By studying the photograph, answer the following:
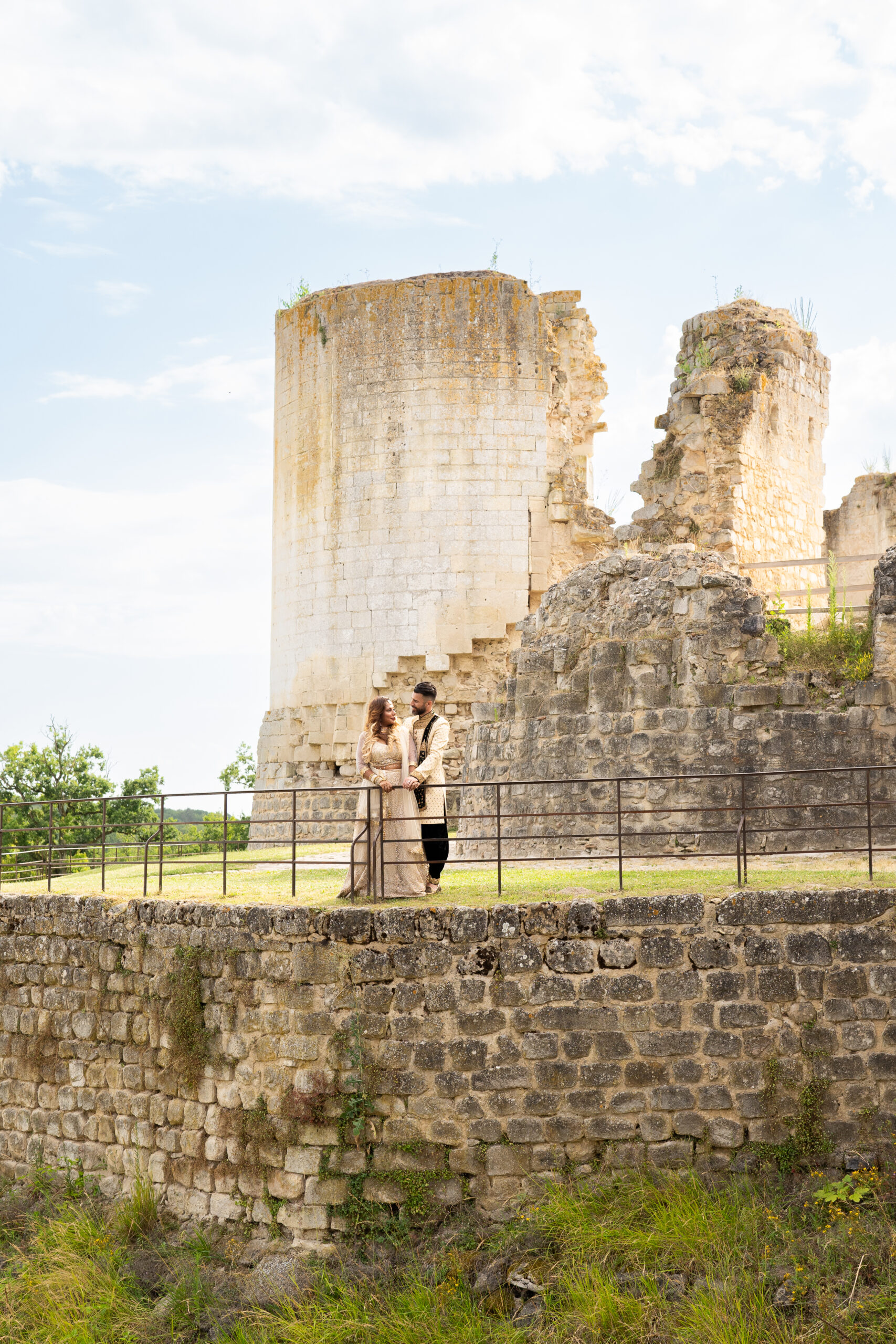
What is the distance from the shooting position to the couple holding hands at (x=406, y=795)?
7859 mm

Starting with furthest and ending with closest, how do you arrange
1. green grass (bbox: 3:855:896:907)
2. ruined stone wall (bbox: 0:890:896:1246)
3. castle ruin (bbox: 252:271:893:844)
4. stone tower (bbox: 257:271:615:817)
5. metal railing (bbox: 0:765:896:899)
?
stone tower (bbox: 257:271:615:817)
castle ruin (bbox: 252:271:893:844)
metal railing (bbox: 0:765:896:899)
green grass (bbox: 3:855:896:907)
ruined stone wall (bbox: 0:890:896:1246)

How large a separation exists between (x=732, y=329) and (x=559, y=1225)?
36.9ft

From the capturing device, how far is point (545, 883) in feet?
27.1

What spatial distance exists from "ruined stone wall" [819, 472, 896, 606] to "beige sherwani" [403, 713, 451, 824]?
864 cm

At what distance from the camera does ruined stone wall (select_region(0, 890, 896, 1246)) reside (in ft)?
23.4

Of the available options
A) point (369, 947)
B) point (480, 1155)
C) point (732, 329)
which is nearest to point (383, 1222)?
point (480, 1155)

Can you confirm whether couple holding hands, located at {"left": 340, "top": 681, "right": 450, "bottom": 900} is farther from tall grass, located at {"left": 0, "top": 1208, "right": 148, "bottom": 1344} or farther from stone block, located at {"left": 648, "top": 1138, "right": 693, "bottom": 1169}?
tall grass, located at {"left": 0, "top": 1208, "right": 148, "bottom": 1344}

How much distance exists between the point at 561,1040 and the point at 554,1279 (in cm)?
122

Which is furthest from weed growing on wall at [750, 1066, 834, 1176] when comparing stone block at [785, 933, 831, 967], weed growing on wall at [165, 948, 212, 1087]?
weed growing on wall at [165, 948, 212, 1087]

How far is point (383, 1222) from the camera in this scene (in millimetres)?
7078

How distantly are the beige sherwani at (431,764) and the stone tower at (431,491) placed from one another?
7.49 m

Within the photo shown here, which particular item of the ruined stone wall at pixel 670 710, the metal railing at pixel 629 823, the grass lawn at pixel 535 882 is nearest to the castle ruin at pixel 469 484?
the ruined stone wall at pixel 670 710

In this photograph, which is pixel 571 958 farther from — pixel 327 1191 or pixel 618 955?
pixel 327 1191

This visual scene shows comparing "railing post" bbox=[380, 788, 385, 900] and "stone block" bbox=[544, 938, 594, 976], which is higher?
"railing post" bbox=[380, 788, 385, 900]
